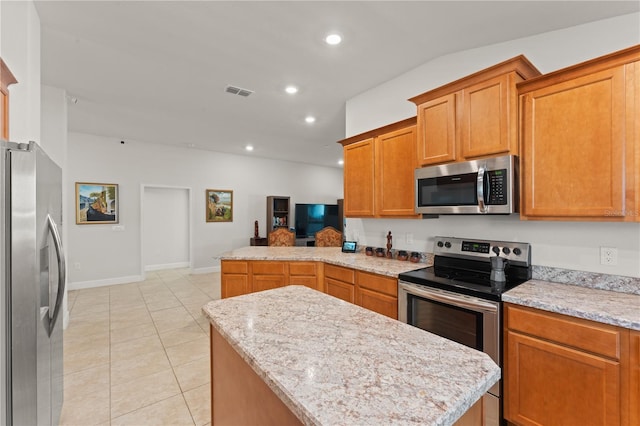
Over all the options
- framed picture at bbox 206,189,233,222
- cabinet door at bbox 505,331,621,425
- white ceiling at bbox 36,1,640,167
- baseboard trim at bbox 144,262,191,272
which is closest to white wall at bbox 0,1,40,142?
white ceiling at bbox 36,1,640,167

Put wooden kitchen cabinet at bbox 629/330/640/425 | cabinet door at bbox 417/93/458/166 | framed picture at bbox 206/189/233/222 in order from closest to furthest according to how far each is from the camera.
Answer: wooden kitchen cabinet at bbox 629/330/640/425 → cabinet door at bbox 417/93/458/166 → framed picture at bbox 206/189/233/222

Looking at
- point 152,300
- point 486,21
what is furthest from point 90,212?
point 486,21

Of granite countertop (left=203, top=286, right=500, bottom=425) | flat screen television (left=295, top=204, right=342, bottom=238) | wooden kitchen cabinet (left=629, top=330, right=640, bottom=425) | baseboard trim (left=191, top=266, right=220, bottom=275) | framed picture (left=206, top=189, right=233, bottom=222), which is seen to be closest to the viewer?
granite countertop (left=203, top=286, right=500, bottom=425)

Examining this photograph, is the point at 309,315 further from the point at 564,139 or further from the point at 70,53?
the point at 70,53

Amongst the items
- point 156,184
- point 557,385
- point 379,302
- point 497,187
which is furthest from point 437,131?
point 156,184

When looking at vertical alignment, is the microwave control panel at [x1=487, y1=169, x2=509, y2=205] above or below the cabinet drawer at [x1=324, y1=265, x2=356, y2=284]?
above

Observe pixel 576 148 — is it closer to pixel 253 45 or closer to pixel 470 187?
Answer: pixel 470 187

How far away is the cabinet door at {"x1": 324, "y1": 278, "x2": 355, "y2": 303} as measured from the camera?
2.93 meters

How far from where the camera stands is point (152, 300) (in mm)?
4664

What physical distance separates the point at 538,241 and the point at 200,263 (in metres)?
6.31

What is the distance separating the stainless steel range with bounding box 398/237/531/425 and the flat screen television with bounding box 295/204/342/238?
18.3 ft

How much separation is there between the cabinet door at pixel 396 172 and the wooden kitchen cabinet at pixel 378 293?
27.3 inches

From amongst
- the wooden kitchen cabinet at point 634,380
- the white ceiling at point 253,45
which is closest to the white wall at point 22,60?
the white ceiling at point 253,45

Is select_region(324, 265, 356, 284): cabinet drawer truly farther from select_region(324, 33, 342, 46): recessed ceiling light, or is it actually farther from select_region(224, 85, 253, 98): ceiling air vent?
select_region(224, 85, 253, 98): ceiling air vent
